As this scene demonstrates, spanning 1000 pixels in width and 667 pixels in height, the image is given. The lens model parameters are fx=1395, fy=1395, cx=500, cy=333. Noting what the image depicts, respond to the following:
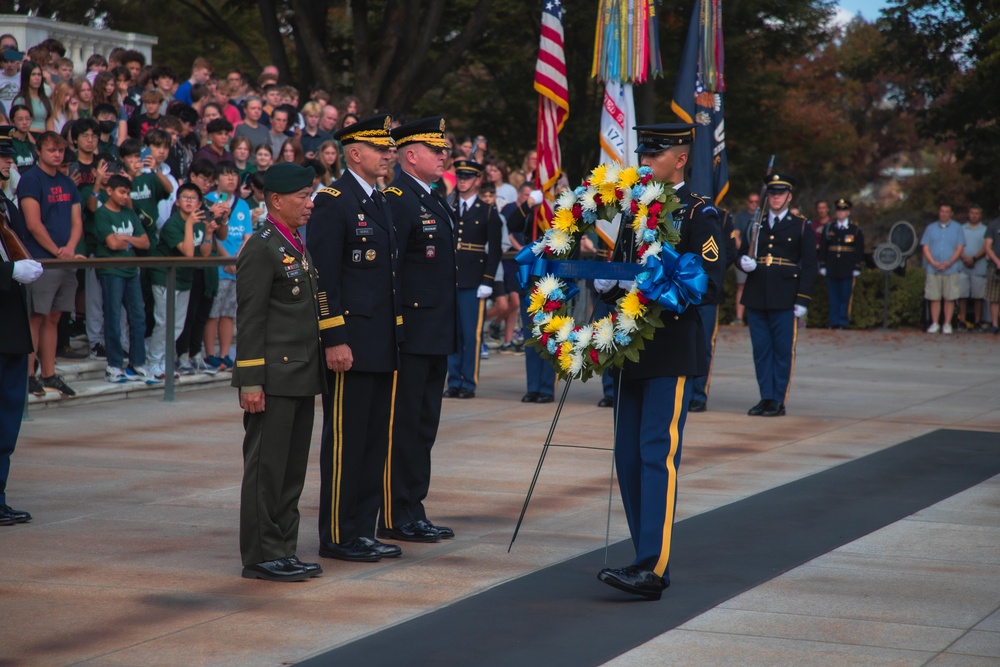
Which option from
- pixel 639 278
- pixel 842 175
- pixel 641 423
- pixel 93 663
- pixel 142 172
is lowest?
pixel 93 663

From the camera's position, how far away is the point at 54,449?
31.6ft

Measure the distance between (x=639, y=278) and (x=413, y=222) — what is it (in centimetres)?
148

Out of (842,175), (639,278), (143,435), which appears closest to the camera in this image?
(639,278)

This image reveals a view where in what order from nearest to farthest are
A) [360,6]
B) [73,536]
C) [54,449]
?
1. [73,536]
2. [54,449]
3. [360,6]

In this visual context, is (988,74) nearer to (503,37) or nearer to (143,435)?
(503,37)

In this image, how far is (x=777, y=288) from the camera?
1234 cm

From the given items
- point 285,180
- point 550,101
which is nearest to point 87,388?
point 550,101

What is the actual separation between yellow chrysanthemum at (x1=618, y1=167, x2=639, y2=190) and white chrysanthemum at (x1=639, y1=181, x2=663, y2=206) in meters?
0.10

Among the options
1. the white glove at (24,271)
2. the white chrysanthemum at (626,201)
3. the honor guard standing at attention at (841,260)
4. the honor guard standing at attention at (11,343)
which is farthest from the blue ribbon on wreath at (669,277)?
the honor guard standing at attention at (841,260)

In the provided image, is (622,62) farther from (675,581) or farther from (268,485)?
(268,485)

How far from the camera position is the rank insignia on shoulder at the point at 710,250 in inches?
244

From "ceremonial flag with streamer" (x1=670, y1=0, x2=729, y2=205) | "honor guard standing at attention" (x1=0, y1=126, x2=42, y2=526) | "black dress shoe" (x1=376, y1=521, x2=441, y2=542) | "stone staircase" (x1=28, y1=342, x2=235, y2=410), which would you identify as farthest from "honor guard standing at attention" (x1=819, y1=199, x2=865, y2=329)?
"honor guard standing at attention" (x1=0, y1=126, x2=42, y2=526)

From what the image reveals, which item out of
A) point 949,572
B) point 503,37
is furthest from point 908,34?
point 949,572

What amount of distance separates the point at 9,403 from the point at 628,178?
11.4 feet
